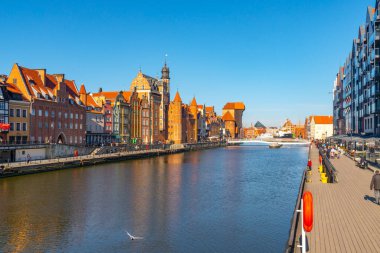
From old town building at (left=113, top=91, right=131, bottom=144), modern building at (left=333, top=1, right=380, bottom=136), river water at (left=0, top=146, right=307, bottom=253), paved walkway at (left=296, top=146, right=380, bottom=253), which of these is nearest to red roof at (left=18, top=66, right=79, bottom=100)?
old town building at (left=113, top=91, right=131, bottom=144)

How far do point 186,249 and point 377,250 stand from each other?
10923 mm

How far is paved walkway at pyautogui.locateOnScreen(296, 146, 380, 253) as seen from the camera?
18336 millimetres

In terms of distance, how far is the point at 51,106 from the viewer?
275ft

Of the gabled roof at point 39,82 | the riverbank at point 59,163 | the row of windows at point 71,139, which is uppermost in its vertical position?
the gabled roof at point 39,82

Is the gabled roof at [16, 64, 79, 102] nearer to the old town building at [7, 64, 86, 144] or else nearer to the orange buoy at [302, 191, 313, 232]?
the old town building at [7, 64, 86, 144]

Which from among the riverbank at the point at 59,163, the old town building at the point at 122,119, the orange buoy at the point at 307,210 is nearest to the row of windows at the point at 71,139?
the riverbank at the point at 59,163

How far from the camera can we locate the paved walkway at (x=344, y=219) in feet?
60.2

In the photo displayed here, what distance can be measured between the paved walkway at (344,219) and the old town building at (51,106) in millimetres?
58591

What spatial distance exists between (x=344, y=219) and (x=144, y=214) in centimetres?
1667

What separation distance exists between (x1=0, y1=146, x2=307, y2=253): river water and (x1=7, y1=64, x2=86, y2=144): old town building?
26.3m

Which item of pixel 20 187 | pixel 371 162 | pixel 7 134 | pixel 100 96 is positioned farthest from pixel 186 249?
pixel 100 96

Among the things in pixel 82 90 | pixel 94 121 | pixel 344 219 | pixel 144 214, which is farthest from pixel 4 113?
pixel 344 219

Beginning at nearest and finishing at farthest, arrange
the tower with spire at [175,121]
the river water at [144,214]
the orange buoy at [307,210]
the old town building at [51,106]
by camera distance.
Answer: the orange buoy at [307,210]
the river water at [144,214]
the old town building at [51,106]
the tower with spire at [175,121]

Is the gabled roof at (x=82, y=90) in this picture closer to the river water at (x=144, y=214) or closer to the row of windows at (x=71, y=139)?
the row of windows at (x=71, y=139)
